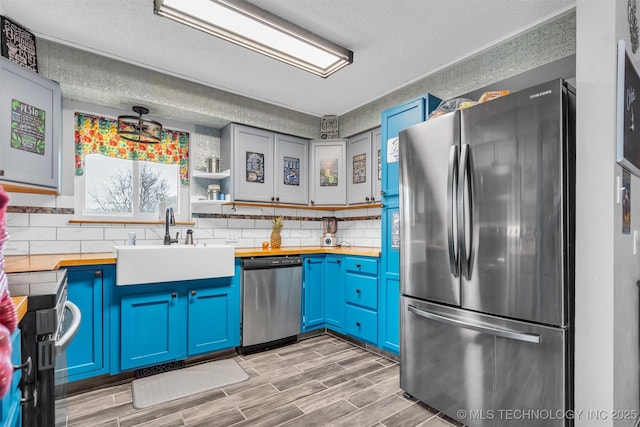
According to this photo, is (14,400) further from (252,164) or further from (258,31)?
(252,164)

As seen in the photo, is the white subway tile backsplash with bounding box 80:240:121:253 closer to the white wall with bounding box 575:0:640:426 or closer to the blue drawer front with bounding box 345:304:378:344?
the blue drawer front with bounding box 345:304:378:344

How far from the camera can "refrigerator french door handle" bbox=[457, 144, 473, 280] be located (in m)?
1.84

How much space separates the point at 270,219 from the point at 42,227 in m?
2.10

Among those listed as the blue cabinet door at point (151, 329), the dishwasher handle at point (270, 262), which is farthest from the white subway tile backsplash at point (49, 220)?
the dishwasher handle at point (270, 262)

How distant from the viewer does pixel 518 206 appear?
1.66 m

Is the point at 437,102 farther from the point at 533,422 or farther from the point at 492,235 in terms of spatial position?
the point at 533,422

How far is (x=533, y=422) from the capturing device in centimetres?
160

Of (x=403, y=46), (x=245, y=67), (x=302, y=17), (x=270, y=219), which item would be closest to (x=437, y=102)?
(x=403, y=46)

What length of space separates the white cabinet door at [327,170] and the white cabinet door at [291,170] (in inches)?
3.7

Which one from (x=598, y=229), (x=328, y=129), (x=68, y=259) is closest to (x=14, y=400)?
(x=68, y=259)

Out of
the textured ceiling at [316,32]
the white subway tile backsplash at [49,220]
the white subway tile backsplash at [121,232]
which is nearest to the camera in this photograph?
the textured ceiling at [316,32]

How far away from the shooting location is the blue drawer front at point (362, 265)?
302 centimetres

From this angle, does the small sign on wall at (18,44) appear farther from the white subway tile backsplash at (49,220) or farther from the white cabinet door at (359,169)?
the white cabinet door at (359,169)

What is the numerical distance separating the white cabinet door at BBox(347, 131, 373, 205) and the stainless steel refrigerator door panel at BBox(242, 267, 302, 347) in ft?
3.58
